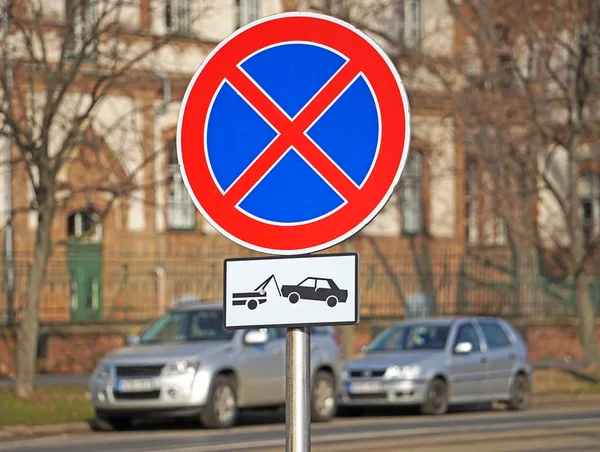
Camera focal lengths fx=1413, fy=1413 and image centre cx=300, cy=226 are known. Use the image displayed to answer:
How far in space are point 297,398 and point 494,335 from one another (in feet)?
68.1

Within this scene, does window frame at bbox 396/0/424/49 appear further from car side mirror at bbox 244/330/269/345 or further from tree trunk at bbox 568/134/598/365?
car side mirror at bbox 244/330/269/345

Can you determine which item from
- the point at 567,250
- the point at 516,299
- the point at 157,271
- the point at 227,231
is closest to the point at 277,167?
the point at 227,231

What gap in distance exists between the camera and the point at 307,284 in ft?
13.6

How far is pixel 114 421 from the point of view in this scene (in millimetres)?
20281

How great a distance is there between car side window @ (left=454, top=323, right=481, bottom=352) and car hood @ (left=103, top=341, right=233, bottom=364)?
5.18 metres

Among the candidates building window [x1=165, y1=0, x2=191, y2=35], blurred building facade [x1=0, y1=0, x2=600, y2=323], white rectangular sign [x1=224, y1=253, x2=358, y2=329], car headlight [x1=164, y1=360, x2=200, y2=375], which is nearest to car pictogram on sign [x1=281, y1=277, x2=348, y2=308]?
white rectangular sign [x1=224, y1=253, x2=358, y2=329]

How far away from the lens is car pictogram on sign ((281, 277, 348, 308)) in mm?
4133

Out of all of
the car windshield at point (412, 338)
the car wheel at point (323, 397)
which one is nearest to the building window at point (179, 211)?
the car windshield at point (412, 338)

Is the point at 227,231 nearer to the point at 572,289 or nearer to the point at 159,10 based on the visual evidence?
the point at 159,10

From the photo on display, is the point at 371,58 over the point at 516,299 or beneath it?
over

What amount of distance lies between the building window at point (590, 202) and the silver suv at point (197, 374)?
24.3 m

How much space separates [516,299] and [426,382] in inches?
601

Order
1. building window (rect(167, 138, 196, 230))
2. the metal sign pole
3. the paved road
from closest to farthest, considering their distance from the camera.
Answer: the metal sign pole → the paved road → building window (rect(167, 138, 196, 230))

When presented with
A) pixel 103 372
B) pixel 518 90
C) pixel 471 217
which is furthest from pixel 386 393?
pixel 471 217
